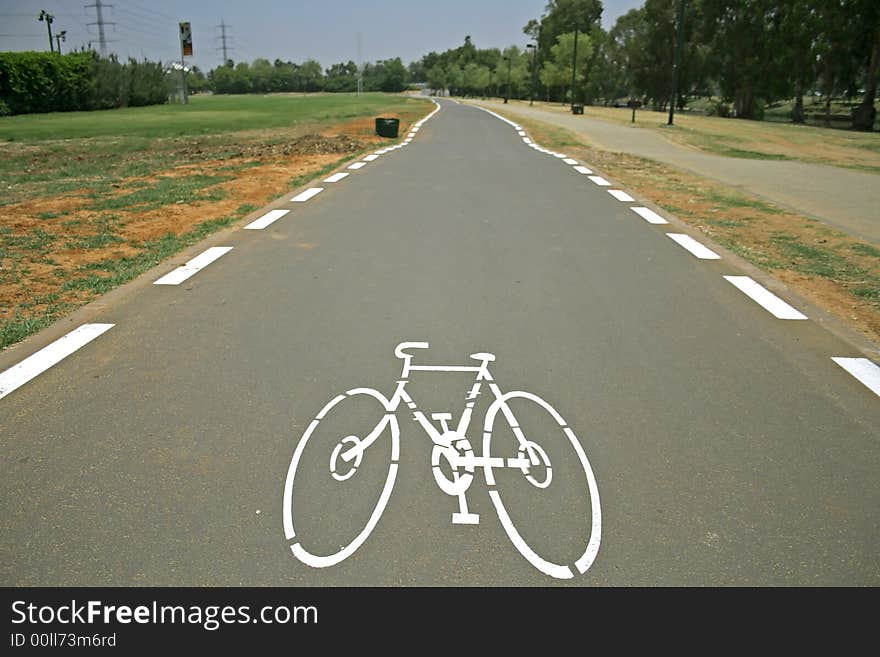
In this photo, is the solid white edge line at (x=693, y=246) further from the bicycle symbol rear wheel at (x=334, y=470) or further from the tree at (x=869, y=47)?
the tree at (x=869, y=47)

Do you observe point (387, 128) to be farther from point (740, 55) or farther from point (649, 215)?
point (740, 55)

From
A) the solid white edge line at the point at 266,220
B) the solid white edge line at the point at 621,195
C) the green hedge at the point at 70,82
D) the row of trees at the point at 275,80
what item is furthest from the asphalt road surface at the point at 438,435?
the row of trees at the point at 275,80

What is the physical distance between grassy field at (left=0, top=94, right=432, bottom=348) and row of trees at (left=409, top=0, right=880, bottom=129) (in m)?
45.4

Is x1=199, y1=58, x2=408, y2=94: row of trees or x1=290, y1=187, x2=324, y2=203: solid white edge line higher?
x1=199, y1=58, x2=408, y2=94: row of trees

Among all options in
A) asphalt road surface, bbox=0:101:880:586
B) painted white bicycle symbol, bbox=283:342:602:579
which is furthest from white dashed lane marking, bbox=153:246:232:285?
painted white bicycle symbol, bbox=283:342:602:579

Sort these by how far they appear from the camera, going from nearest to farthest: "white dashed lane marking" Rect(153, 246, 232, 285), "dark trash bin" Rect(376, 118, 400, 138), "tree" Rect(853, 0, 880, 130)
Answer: "white dashed lane marking" Rect(153, 246, 232, 285) < "dark trash bin" Rect(376, 118, 400, 138) < "tree" Rect(853, 0, 880, 130)

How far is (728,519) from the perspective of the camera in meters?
2.87

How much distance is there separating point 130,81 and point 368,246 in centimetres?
5830

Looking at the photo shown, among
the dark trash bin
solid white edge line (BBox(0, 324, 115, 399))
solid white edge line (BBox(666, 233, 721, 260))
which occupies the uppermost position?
the dark trash bin

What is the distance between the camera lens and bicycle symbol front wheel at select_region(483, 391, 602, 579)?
2.64 m

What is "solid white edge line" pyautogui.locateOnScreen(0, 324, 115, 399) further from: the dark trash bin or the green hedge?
the green hedge

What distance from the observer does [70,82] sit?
48.7 meters

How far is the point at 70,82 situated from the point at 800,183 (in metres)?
51.5
